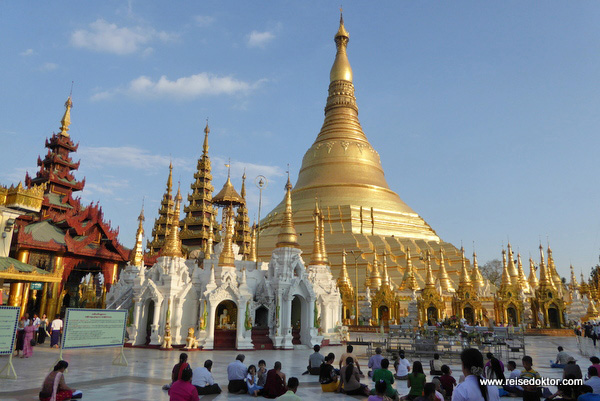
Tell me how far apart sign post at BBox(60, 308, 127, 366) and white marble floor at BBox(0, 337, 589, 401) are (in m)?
0.66

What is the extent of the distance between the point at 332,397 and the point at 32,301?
25369mm

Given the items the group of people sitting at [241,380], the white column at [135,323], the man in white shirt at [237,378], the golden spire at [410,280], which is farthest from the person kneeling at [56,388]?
the golden spire at [410,280]

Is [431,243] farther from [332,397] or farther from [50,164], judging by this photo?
[332,397]

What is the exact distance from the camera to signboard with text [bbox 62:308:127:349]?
37.9 ft

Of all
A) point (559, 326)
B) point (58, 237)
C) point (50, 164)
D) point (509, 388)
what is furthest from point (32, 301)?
point (559, 326)

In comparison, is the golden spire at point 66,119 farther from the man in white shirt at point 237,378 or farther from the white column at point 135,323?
the man in white shirt at point 237,378

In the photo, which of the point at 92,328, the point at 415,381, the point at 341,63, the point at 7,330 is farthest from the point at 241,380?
the point at 341,63

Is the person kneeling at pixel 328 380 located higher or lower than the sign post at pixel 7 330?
lower

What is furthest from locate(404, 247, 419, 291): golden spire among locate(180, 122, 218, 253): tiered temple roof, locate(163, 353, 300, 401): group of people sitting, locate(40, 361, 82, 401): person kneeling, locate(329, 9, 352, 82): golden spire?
locate(40, 361, 82, 401): person kneeling

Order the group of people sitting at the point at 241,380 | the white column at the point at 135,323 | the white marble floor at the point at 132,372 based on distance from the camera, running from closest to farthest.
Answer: the group of people sitting at the point at 241,380
the white marble floor at the point at 132,372
the white column at the point at 135,323

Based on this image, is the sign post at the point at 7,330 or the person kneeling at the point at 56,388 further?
the sign post at the point at 7,330

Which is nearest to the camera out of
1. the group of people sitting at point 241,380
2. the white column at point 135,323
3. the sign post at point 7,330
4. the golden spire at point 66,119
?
the group of people sitting at point 241,380

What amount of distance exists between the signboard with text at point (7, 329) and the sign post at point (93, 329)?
1103 mm

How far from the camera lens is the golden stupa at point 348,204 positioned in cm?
4312
